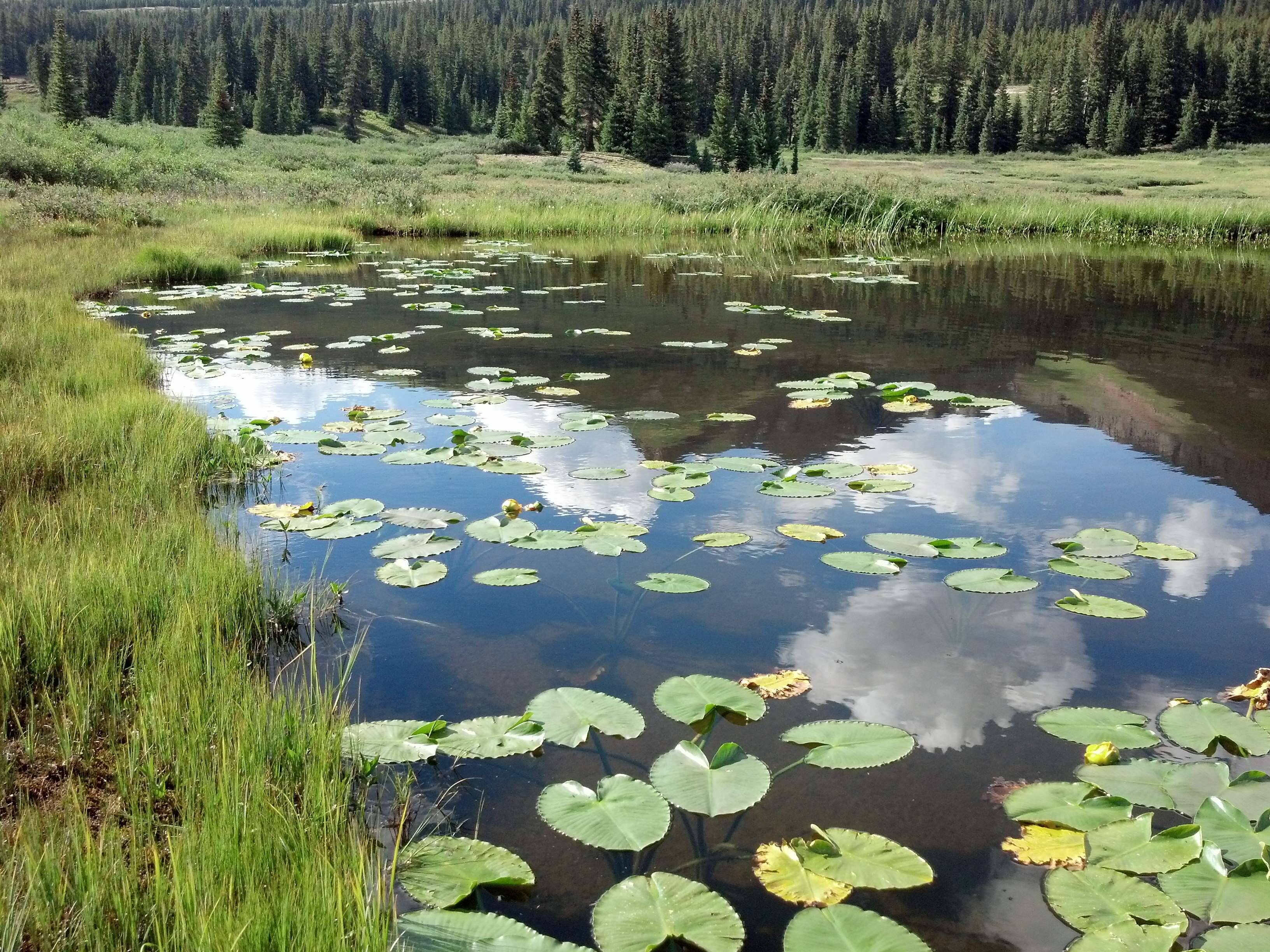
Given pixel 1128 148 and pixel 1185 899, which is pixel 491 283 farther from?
pixel 1128 148

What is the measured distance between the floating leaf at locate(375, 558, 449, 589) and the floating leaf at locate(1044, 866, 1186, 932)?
87.7 inches

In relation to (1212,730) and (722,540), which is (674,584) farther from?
(1212,730)

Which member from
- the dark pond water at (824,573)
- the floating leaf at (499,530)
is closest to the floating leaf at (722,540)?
the dark pond water at (824,573)

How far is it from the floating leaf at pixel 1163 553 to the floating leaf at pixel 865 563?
0.98 metres

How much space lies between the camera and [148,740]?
2201mm

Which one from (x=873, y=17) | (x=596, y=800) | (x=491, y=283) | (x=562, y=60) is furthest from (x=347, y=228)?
(x=873, y=17)

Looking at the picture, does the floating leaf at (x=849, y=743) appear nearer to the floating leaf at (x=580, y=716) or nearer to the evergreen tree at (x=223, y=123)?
the floating leaf at (x=580, y=716)

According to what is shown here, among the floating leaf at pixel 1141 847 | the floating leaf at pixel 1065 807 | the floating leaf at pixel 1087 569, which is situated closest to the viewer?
the floating leaf at pixel 1141 847

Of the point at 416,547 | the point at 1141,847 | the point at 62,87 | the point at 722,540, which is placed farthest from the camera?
the point at 62,87

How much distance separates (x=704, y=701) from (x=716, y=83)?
87.1 meters

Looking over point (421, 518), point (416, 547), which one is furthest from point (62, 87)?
point (416, 547)

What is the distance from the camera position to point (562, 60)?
66.6m

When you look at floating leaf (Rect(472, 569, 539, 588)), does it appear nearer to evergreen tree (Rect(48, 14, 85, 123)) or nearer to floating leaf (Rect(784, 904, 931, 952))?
floating leaf (Rect(784, 904, 931, 952))

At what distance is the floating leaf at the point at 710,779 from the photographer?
2.17m
